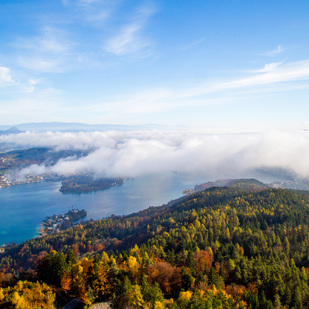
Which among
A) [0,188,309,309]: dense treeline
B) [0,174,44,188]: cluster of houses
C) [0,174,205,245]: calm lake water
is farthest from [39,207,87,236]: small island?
[0,174,44,188]: cluster of houses

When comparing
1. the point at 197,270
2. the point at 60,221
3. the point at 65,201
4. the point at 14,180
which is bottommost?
the point at 65,201

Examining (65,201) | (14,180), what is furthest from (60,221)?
(14,180)

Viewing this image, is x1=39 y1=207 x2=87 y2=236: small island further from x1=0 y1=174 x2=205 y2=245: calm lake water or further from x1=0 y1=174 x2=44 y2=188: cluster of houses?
x1=0 y1=174 x2=44 y2=188: cluster of houses

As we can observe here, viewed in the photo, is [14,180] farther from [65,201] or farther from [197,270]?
[197,270]

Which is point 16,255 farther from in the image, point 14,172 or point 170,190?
point 14,172

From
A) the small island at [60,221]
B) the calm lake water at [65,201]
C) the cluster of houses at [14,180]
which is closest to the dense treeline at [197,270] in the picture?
the small island at [60,221]

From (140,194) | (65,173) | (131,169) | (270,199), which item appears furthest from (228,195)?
(65,173)
